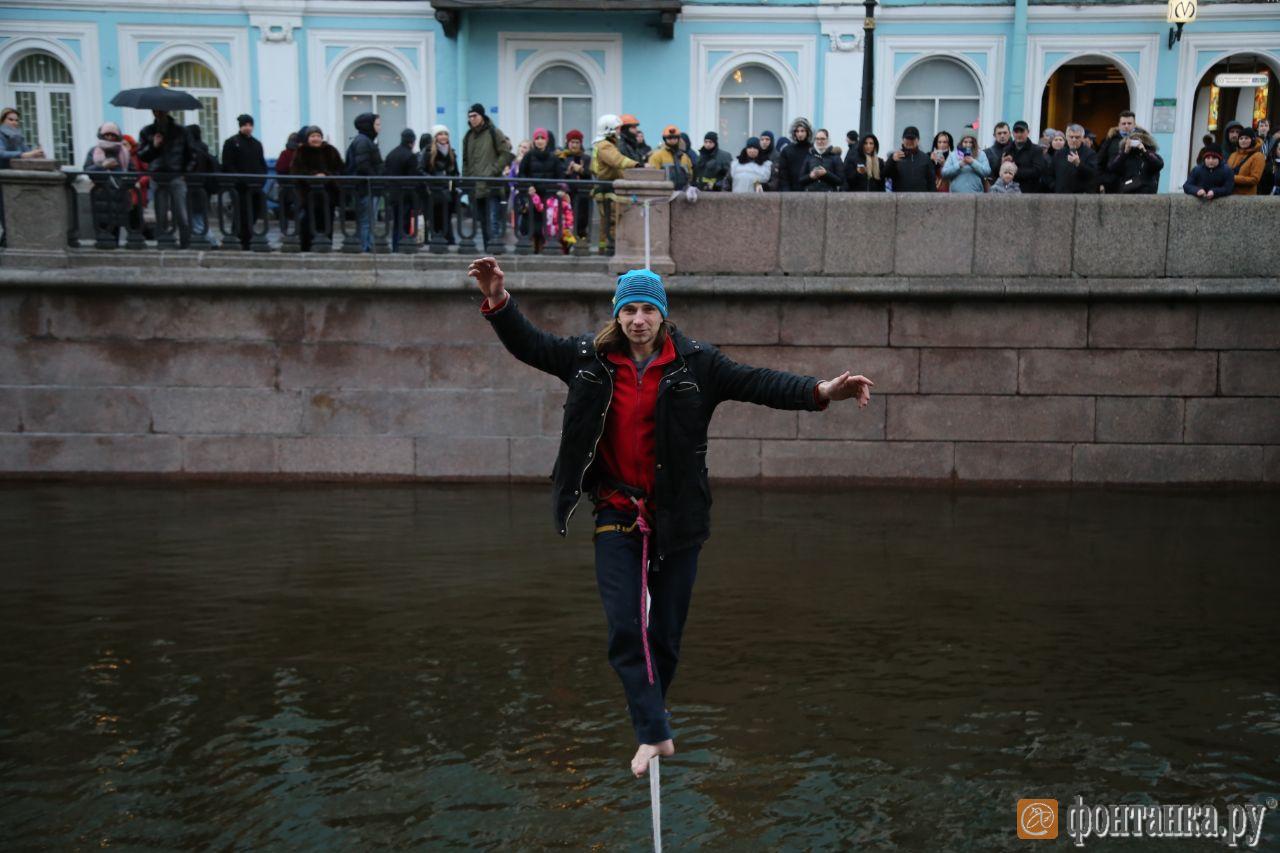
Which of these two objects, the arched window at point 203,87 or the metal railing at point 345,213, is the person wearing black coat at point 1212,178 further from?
the arched window at point 203,87

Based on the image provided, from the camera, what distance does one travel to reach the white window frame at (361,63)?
22156mm

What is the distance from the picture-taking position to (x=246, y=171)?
13.6m

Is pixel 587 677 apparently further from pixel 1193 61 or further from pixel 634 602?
pixel 1193 61

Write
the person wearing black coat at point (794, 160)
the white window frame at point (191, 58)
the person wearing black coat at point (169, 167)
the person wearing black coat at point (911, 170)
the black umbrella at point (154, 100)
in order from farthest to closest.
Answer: the white window frame at point (191, 58) → the black umbrella at point (154, 100) → the person wearing black coat at point (794, 160) → the person wearing black coat at point (911, 170) → the person wearing black coat at point (169, 167)

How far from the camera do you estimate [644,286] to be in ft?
17.8

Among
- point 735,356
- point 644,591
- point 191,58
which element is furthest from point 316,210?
point 191,58

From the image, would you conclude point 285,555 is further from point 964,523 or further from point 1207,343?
point 1207,343

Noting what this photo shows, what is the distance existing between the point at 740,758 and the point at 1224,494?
755cm

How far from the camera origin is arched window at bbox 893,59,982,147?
73.9 feet

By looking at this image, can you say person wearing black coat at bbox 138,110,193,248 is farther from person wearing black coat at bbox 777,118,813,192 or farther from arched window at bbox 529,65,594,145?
arched window at bbox 529,65,594,145

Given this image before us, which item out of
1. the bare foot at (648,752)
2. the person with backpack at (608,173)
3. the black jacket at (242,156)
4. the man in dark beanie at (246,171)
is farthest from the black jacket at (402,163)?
the bare foot at (648,752)

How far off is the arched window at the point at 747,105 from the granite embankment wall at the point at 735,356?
10.6 metres

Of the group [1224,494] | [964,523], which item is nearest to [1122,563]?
[964,523]

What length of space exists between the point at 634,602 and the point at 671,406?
73cm
